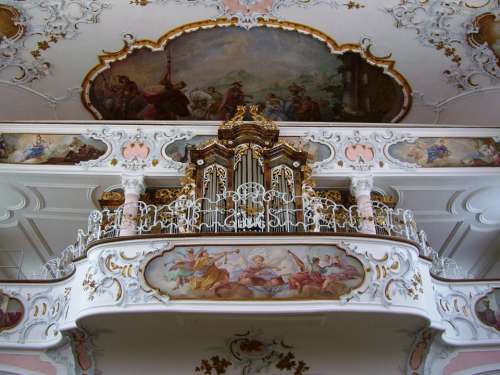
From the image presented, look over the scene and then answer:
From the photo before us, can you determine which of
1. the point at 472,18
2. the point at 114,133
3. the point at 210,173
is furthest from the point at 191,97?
the point at 472,18

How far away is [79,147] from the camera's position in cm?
1070

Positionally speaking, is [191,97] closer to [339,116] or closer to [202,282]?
[339,116]

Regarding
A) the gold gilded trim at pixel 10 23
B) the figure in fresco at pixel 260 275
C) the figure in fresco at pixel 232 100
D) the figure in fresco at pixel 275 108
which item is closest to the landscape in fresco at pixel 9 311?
the figure in fresco at pixel 260 275

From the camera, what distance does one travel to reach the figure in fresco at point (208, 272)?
7523 millimetres

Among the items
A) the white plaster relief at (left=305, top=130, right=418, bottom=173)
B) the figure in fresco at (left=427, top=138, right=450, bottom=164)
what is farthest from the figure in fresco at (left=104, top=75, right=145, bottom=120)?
the figure in fresco at (left=427, top=138, right=450, bottom=164)

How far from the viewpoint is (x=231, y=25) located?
10.8 metres

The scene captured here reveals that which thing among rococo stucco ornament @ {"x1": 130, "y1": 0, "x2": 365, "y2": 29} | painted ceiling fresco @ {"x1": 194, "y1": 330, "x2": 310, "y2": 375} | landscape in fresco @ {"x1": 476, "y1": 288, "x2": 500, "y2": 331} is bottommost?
painted ceiling fresco @ {"x1": 194, "y1": 330, "x2": 310, "y2": 375}

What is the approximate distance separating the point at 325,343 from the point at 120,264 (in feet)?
10.8

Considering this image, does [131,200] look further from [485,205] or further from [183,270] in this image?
[485,205]

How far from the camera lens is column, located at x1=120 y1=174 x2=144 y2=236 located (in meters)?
9.41

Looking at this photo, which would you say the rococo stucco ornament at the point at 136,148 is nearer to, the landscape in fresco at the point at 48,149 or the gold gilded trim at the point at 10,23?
the landscape in fresco at the point at 48,149

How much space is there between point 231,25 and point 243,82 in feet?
4.50

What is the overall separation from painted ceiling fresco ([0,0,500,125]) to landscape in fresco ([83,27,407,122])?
0.02 metres

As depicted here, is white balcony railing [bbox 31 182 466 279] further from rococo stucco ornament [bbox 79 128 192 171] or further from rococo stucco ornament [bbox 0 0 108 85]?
rococo stucco ornament [bbox 0 0 108 85]
